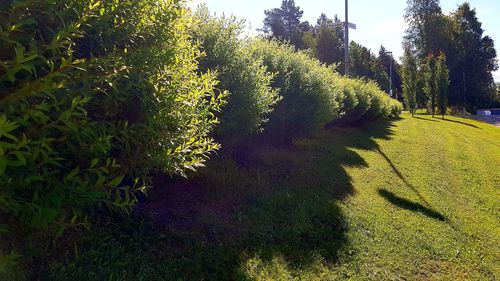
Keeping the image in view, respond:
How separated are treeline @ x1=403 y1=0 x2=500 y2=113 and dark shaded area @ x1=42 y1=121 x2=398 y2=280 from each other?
4822 centimetres

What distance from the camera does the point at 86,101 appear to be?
2061 millimetres

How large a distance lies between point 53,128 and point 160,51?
1033 millimetres

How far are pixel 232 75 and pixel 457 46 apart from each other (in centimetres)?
5220

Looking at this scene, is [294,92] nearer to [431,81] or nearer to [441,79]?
[441,79]

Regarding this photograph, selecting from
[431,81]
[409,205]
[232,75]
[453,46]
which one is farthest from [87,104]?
[453,46]

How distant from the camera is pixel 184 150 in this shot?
9.82 feet

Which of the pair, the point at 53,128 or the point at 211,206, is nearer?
the point at 53,128

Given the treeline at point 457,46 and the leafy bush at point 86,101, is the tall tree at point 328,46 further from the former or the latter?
the leafy bush at point 86,101

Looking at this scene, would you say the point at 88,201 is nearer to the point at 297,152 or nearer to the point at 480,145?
the point at 297,152

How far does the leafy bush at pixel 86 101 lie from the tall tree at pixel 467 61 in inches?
2123

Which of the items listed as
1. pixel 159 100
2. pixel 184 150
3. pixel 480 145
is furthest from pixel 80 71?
pixel 480 145

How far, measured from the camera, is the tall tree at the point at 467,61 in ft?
165

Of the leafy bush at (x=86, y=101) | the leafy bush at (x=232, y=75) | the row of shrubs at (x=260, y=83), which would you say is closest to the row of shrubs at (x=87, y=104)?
the leafy bush at (x=86, y=101)

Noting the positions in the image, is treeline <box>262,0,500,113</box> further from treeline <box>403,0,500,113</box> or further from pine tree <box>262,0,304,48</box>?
pine tree <box>262,0,304,48</box>
